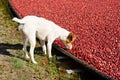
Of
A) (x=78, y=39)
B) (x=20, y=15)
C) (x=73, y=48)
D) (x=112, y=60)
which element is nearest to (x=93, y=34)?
(x=78, y=39)

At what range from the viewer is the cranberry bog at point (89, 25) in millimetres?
7785

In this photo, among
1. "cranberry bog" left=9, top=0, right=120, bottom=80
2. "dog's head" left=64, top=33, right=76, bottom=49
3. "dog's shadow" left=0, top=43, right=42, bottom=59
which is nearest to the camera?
"cranberry bog" left=9, top=0, right=120, bottom=80

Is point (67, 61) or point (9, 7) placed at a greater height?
point (9, 7)

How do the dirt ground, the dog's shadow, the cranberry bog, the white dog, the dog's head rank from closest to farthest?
the dirt ground → the cranberry bog → the white dog → the dog's head → the dog's shadow

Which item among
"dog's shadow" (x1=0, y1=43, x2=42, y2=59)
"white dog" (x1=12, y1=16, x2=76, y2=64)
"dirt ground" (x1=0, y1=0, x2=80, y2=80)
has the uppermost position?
"white dog" (x1=12, y1=16, x2=76, y2=64)

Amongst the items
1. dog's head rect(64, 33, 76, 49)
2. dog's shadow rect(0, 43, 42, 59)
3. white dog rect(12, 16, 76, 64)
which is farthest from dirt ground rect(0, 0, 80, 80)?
dog's head rect(64, 33, 76, 49)

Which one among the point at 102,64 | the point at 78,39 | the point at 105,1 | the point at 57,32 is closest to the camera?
the point at 102,64

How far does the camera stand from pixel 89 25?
10.7 meters

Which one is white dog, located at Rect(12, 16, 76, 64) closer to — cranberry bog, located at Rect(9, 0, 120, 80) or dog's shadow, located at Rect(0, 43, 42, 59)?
cranberry bog, located at Rect(9, 0, 120, 80)

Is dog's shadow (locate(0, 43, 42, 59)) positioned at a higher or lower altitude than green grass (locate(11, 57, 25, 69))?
higher

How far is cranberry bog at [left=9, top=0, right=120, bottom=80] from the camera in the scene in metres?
7.79

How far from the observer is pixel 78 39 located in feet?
30.3

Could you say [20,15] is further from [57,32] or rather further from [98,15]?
[57,32]

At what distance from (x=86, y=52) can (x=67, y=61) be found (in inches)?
21.7
